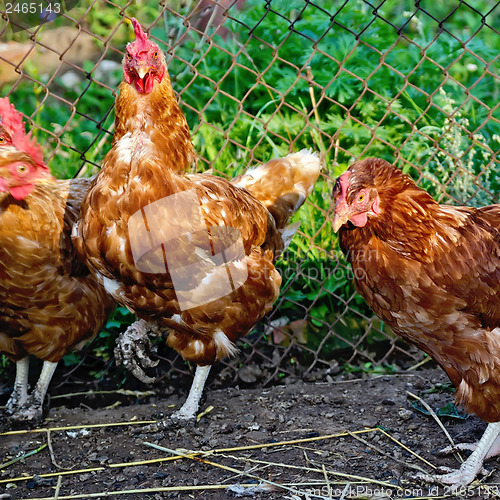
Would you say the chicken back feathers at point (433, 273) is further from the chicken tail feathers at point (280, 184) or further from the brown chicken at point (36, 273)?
the brown chicken at point (36, 273)

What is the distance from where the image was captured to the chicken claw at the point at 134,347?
105 inches

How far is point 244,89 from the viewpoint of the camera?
3.98m

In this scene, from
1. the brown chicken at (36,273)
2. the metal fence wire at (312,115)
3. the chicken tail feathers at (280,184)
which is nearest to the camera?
the brown chicken at (36,273)

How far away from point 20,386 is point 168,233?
3.73 feet

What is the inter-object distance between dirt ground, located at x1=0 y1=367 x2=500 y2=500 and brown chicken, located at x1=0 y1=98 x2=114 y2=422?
0.32 metres

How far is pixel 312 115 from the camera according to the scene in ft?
12.4

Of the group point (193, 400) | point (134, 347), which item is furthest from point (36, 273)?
point (193, 400)

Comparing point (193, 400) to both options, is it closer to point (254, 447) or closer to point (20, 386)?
point (254, 447)

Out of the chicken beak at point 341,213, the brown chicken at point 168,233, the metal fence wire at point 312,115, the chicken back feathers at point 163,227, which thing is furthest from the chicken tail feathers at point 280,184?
the chicken beak at point 341,213

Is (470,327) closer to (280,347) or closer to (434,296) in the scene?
(434,296)

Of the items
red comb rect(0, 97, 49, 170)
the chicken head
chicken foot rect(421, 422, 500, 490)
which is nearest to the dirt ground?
chicken foot rect(421, 422, 500, 490)

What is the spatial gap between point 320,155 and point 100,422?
6.07 feet

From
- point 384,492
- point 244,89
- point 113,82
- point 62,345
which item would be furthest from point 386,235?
point 113,82

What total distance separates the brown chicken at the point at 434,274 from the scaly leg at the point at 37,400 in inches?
59.0
